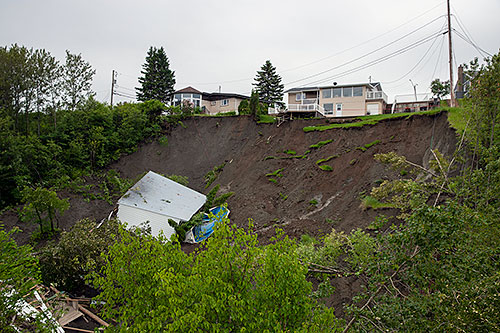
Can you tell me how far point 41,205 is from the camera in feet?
77.2

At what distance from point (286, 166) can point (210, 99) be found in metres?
26.4

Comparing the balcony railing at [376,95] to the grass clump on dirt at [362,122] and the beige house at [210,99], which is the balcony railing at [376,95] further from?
the beige house at [210,99]

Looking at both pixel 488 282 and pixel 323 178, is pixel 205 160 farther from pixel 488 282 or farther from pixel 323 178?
pixel 488 282

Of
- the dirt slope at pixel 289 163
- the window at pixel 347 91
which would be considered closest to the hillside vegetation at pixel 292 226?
the dirt slope at pixel 289 163

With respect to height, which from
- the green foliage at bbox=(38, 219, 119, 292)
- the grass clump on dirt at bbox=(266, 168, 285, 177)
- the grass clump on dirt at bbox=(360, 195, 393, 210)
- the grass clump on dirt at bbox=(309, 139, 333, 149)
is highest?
the grass clump on dirt at bbox=(309, 139, 333, 149)

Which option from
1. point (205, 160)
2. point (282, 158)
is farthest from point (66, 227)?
point (282, 158)

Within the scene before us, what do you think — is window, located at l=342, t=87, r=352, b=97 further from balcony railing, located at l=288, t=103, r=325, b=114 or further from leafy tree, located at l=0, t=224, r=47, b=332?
leafy tree, located at l=0, t=224, r=47, b=332

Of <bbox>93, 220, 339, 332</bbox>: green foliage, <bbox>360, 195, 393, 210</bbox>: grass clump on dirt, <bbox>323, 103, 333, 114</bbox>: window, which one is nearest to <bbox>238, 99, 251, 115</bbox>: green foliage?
<bbox>323, 103, 333, 114</bbox>: window

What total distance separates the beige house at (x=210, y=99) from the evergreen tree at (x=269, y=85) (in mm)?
5621

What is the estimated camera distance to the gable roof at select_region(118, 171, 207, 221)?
981 inches

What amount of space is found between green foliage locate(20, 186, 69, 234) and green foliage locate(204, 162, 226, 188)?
38.8 feet

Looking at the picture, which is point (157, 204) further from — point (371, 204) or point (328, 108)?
point (328, 108)

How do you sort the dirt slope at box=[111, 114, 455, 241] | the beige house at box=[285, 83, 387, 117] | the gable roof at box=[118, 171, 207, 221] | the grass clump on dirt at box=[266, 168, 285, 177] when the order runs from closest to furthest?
the dirt slope at box=[111, 114, 455, 241] < the gable roof at box=[118, 171, 207, 221] < the grass clump on dirt at box=[266, 168, 285, 177] < the beige house at box=[285, 83, 387, 117]

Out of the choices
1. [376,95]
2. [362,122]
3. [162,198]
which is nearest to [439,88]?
[376,95]
